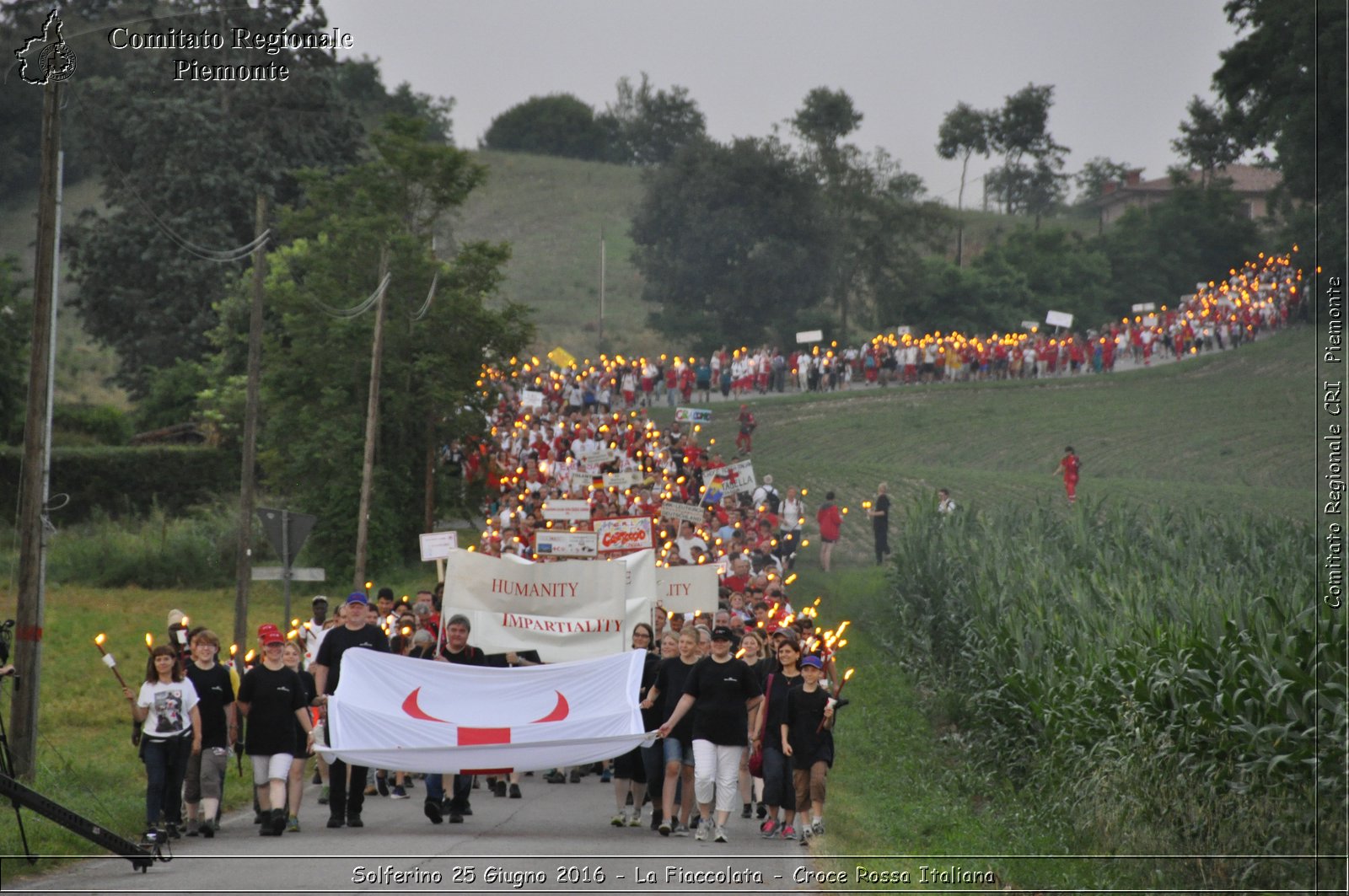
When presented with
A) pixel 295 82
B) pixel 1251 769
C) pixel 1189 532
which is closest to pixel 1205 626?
pixel 1251 769

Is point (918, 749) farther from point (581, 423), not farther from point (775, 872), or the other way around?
point (581, 423)

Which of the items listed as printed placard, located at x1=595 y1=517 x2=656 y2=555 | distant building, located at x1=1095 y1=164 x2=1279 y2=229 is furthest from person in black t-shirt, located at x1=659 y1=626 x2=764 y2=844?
distant building, located at x1=1095 y1=164 x2=1279 y2=229

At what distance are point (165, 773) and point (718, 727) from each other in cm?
453

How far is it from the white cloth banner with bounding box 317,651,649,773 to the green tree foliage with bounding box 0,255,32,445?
41.5m

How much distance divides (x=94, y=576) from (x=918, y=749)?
1088 inches

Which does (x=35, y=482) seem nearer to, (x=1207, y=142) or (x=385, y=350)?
(x=385, y=350)

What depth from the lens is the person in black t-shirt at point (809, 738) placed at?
1302 centimetres

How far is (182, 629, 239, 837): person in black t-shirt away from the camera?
13305 millimetres

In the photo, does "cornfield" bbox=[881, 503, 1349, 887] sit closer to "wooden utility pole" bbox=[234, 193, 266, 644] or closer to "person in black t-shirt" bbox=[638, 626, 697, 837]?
"person in black t-shirt" bbox=[638, 626, 697, 837]

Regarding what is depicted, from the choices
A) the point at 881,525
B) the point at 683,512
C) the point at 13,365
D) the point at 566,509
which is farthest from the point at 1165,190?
the point at 13,365

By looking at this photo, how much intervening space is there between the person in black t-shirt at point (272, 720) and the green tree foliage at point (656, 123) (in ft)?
177

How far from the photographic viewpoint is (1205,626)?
12.5 m

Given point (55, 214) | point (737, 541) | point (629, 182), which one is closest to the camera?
point (55, 214)

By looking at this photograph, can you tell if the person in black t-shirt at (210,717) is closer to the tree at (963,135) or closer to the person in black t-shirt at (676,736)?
the person in black t-shirt at (676,736)
